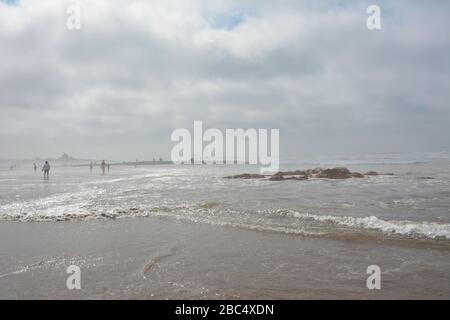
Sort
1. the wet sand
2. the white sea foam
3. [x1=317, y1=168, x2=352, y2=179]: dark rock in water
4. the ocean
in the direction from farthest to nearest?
[x1=317, y1=168, x2=352, y2=179]: dark rock in water
the white sea foam
the ocean
the wet sand

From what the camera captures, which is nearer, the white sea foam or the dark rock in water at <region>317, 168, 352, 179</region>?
the white sea foam

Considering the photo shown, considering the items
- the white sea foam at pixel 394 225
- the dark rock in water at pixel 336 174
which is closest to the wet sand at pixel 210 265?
the white sea foam at pixel 394 225

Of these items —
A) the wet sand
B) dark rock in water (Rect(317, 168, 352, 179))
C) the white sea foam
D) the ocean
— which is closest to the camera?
the wet sand

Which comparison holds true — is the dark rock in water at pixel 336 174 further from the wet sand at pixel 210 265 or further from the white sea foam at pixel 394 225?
the wet sand at pixel 210 265

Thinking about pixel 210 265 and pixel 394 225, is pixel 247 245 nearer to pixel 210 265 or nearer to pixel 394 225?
pixel 210 265

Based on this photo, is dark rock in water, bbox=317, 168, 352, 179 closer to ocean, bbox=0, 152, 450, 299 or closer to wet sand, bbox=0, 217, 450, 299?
ocean, bbox=0, 152, 450, 299

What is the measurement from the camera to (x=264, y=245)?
27.0ft

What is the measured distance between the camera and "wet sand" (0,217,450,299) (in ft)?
17.6

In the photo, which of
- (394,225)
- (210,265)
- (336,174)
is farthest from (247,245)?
(336,174)

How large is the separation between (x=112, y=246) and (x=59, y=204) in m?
9.08

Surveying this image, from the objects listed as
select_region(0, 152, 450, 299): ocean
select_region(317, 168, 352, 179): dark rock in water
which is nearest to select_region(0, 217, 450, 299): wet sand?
select_region(0, 152, 450, 299): ocean

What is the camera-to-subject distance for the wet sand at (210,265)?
538 centimetres

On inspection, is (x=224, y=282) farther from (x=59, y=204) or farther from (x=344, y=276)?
(x=59, y=204)
